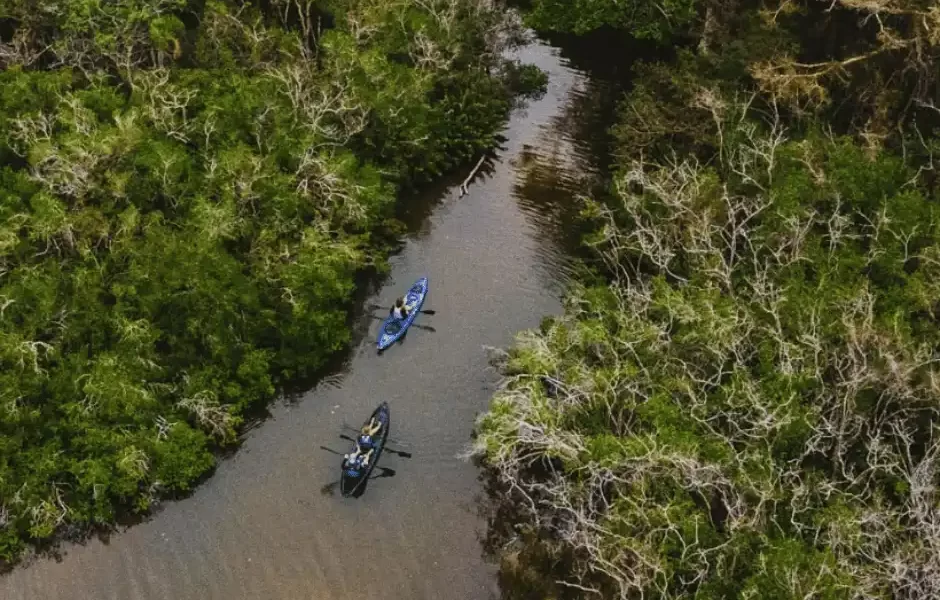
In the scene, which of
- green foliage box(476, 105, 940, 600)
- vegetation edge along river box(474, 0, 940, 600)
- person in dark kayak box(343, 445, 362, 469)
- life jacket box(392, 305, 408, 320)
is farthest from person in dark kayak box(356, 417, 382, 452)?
life jacket box(392, 305, 408, 320)

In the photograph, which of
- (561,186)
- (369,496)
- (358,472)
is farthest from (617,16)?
(369,496)

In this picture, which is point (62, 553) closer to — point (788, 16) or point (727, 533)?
point (727, 533)

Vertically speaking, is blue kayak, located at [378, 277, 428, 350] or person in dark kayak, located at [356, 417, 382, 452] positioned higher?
blue kayak, located at [378, 277, 428, 350]

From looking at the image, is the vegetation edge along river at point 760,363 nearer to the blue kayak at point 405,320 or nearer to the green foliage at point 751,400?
the green foliage at point 751,400

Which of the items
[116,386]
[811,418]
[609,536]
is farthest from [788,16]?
[116,386]

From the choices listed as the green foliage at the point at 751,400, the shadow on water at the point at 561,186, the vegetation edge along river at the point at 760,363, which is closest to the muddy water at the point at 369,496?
the shadow on water at the point at 561,186

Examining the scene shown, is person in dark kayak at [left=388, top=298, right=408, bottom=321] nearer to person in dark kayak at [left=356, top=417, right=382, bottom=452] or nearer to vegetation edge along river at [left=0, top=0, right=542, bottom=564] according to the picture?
vegetation edge along river at [left=0, top=0, right=542, bottom=564]
